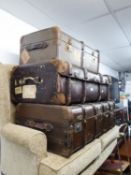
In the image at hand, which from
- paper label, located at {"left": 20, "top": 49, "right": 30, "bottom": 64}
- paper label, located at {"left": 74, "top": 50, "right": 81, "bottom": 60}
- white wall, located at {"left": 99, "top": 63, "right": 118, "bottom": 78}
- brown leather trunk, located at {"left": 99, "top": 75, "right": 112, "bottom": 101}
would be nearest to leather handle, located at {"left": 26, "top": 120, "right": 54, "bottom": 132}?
paper label, located at {"left": 20, "top": 49, "right": 30, "bottom": 64}

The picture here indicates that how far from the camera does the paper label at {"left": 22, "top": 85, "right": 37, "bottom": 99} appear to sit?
1186mm

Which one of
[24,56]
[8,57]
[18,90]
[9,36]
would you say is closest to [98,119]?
[18,90]

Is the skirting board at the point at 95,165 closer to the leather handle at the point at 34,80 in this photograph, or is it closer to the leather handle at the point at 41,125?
the leather handle at the point at 41,125

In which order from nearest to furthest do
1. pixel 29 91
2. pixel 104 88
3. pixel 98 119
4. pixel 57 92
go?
pixel 57 92 → pixel 29 91 → pixel 98 119 → pixel 104 88

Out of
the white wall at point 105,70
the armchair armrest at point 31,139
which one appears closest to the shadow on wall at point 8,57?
the armchair armrest at point 31,139

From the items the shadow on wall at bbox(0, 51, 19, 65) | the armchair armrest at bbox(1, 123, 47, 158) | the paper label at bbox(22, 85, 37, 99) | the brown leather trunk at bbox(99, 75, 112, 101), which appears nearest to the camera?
the armchair armrest at bbox(1, 123, 47, 158)

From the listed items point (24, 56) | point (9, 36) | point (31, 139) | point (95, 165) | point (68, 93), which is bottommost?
point (95, 165)

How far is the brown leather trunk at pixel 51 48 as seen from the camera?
1229 millimetres

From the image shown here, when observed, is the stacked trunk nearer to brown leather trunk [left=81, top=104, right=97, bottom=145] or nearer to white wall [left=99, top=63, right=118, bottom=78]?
brown leather trunk [left=81, top=104, right=97, bottom=145]

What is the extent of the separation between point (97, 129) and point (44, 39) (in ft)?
2.76

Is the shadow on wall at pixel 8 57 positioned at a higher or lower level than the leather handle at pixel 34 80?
higher

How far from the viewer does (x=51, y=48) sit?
48.8 inches

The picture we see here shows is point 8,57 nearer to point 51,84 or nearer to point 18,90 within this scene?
point 18,90

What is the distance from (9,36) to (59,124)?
1.01 m
